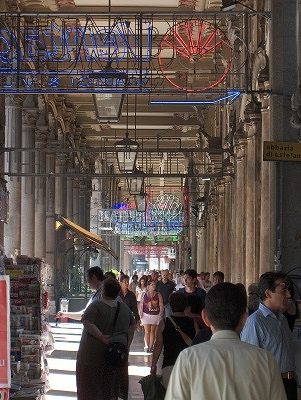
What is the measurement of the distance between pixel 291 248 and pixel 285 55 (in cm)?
219

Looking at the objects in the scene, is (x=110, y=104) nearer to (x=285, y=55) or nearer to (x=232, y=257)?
(x=285, y=55)

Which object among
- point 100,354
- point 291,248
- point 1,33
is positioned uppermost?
point 1,33

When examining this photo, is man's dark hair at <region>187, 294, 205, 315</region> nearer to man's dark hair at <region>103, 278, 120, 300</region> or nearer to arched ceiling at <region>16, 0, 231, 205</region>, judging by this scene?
man's dark hair at <region>103, 278, 120, 300</region>

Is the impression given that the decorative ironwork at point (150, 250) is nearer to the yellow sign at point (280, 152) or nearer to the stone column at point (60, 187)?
the stone column at point (60, 187)

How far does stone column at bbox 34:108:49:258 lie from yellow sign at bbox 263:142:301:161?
64.4ft

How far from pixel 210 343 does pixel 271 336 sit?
2.79 metres

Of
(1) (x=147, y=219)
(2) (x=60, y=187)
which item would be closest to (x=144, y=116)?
(2) (x=60, y=187)

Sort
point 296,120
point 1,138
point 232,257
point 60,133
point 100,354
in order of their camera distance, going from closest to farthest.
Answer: point 100,354 < point 296,120 < point 1,138 < point 232,257 < point 60,133

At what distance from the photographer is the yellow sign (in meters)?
12.3

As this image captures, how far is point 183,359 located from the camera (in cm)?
425

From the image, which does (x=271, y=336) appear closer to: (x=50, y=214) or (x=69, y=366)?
(x=69, y=366)

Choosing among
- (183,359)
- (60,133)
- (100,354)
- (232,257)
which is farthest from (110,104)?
(60,133)

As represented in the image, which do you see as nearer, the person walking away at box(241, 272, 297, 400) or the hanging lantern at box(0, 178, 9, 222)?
the person walking away at box(241, 272, 297, 400)

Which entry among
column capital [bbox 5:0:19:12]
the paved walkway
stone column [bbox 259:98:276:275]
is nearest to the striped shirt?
stone column [bbox 259:98:276:275]
